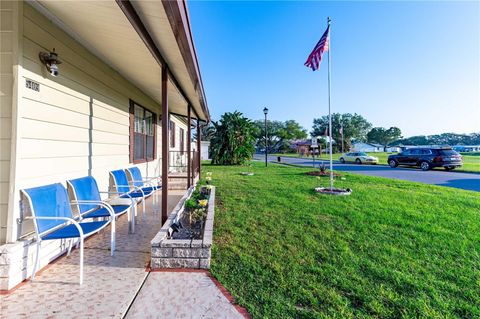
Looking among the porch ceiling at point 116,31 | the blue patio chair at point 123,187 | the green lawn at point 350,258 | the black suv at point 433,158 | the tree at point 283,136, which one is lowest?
the green lawn at point 350,258

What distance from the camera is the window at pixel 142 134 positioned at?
5609mm

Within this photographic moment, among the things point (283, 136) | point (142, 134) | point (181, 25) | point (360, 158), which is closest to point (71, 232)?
point (181, 25)

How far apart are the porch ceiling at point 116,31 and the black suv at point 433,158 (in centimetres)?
1635

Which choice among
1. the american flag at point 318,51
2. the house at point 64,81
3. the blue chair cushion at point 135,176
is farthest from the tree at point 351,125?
the house at point 64,81

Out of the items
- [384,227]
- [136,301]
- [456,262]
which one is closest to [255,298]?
[136,301]

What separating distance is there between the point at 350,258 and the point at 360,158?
841 inches

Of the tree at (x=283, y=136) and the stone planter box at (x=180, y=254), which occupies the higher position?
the tree at (x=283, y=136)

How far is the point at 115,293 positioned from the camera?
7.06ft

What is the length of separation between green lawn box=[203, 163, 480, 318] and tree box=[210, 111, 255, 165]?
11.4 m

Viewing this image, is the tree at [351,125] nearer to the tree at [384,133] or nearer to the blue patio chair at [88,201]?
the tree at [384,133]

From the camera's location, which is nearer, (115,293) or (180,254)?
(115,293)

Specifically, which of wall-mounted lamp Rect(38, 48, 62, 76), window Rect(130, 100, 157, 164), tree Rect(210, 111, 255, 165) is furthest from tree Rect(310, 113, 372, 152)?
wall-mounted lamp Rect(38, 48, 62, 76)

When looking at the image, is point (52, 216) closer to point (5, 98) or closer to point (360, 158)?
point (5, 98)

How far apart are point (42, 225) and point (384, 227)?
4622 millimetres
